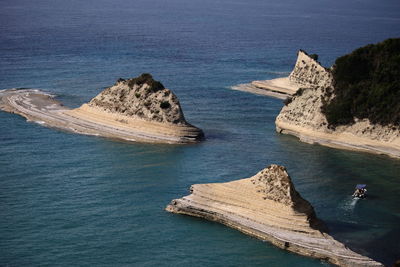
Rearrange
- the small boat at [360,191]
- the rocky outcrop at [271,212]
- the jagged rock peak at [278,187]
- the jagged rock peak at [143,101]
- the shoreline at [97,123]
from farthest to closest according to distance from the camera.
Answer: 1. the jagged rock peak at [143,101]
2. the shoreline at [97,123]
3. the small boat at [360,191]
4. the jagged rock peak at [278,187]
5. the rocky outcrop at [271,212]

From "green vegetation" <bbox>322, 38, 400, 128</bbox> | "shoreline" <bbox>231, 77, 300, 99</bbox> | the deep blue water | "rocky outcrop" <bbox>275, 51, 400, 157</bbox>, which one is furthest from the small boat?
"shoreline" <bbox>231, 77, 300, 99</bbox>

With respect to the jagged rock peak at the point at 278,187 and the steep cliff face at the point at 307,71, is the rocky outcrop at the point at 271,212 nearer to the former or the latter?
the jagged rock peak at the point at 278,187

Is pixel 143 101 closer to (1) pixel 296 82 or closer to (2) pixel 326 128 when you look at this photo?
(2) pixel 326 128

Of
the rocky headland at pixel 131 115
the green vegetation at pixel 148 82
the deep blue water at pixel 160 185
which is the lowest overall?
the deep blue water at pixel 160 185

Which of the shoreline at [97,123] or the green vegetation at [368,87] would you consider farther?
the green vegetation at [368,87]

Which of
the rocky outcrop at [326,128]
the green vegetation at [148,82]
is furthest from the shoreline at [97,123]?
the rocky outcrop at [326,128]

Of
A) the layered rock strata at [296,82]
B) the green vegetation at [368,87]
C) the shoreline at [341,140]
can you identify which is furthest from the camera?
the layered rock strata at [296,82]

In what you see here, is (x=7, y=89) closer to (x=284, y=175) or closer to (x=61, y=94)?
(x=61, y=94)
